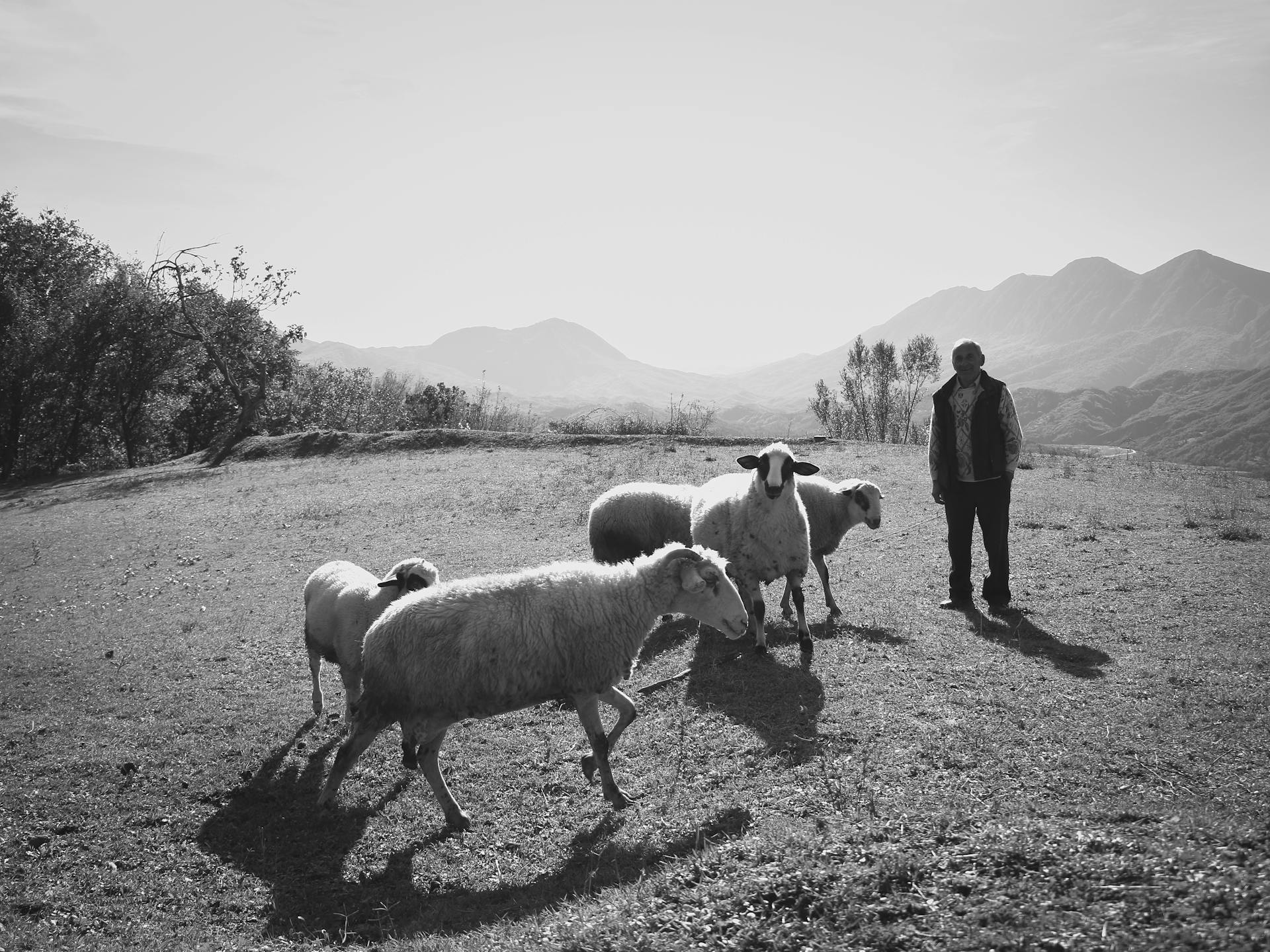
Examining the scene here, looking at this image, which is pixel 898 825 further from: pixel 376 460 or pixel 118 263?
pixel 118 263

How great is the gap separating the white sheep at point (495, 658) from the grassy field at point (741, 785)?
0.68 metres

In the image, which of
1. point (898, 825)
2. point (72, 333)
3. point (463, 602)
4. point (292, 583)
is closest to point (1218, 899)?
point (898, 825)

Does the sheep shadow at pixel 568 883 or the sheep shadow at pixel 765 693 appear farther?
the sheep shadow at pixel 765 693

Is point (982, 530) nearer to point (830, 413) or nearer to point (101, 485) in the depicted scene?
point (101, 485)

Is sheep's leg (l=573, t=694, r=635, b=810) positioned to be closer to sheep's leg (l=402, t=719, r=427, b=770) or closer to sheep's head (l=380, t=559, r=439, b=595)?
sheep's leg (l=402, t=719, r=427, b=770)

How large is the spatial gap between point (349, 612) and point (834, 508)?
7.62 meters

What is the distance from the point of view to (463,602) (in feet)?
23.5

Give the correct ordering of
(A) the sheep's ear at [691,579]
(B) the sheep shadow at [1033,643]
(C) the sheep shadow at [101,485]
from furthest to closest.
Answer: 1. (C) the sheep shadow at [101,485]
2. (B) the sheep shadow at [1033,643]
3. (A) the sheep's ear at [691,579]

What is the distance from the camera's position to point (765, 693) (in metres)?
8.38

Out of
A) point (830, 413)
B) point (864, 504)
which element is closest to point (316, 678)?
point (864, 504)

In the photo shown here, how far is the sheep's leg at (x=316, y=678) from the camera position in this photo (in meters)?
9.73

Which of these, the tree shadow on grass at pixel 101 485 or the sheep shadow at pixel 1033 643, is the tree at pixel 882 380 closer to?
the tree shadow on grass at pixel 101 485

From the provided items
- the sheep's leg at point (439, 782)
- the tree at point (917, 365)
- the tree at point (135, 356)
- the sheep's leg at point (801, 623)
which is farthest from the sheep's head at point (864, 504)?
the tree at point (917, 365)

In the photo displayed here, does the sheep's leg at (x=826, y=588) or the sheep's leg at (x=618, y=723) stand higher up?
the sheep's leg at (x=826, y=588)
